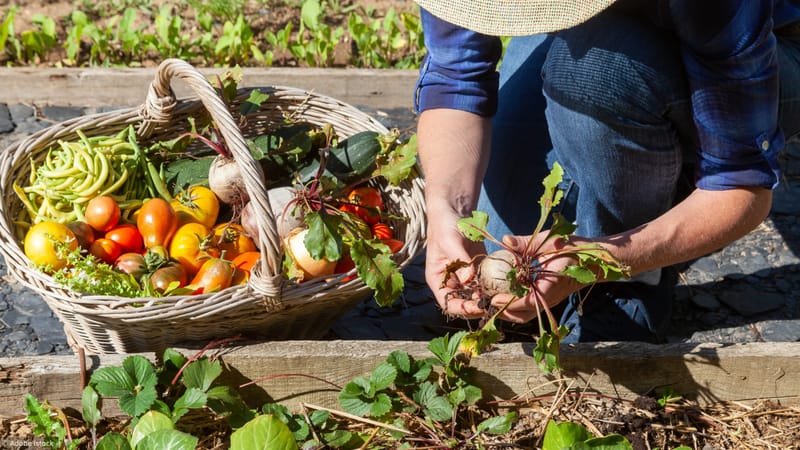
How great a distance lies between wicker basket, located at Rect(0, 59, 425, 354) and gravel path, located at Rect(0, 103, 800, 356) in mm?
266

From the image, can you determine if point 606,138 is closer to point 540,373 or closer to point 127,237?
point 540,373

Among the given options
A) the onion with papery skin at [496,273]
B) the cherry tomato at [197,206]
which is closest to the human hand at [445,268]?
the onion with papery skin at [496,273]

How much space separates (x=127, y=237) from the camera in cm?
215

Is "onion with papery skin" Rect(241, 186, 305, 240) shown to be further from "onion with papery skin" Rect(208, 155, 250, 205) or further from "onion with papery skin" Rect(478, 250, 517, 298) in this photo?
"onion with papery skin" Rect(478, 250, 517, 298)

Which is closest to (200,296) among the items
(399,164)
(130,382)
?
(130,382)

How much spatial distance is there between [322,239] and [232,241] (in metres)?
0.46

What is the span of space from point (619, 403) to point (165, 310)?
104 centimetres

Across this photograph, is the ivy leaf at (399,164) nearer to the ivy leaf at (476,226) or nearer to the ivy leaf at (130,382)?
the ivy leaf at (476,226)

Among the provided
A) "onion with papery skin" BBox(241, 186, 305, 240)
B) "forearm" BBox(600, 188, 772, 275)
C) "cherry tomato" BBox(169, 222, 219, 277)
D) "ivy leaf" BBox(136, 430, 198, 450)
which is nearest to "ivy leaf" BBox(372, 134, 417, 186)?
"onion with papery skin" BBox(241, 186, 305, 240)

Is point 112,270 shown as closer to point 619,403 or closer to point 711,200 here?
point 619,403

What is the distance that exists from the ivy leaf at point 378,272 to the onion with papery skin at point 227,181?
24.0 inches

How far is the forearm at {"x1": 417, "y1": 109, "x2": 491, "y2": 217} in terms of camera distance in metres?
1.89

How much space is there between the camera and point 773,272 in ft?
8.66

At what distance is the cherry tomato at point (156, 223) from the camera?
2137 millimetres
